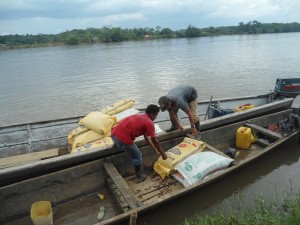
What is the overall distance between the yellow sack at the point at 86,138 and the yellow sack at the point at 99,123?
0.08 meters

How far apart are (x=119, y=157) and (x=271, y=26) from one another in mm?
89570

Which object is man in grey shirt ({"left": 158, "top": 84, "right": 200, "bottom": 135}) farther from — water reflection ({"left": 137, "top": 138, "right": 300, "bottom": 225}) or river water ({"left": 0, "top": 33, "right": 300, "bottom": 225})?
river water ({"left": 0, "top": 33, "right": 300, "bottom": 225})

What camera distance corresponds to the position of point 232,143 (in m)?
6.48

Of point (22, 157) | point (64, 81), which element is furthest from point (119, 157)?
point (64, 81)

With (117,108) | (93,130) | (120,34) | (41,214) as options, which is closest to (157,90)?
(117,108)

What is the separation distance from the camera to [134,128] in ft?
14.1

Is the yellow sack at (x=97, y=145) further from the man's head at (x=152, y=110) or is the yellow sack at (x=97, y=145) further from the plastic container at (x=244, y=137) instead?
the plastic container at (x=244, y=137)

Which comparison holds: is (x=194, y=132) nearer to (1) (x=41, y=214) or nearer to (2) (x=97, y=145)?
(2) (x=97, y=145)

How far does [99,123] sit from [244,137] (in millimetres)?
3094

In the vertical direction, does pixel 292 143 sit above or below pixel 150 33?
below

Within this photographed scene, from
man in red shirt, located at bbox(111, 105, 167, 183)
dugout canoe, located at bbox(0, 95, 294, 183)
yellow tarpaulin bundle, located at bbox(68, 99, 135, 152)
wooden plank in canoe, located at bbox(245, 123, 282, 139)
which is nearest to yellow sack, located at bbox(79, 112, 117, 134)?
yellow tarpaulin bundle, located at bbox(68, 99, 135, 152)

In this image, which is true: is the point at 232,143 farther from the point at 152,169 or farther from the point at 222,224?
the point at 222,224

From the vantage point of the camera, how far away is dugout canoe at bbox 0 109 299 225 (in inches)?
158

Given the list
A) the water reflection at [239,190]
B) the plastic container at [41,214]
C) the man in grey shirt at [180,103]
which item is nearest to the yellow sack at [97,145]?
the man in grey shirt at [180,103]
